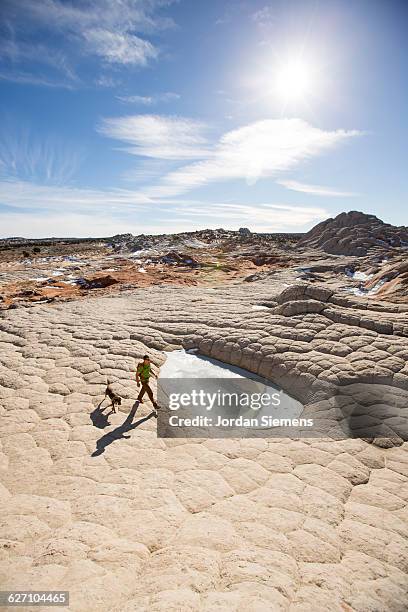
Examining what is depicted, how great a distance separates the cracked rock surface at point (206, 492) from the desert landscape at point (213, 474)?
0.08 ft

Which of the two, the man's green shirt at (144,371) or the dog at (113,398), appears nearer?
the dog at (113,398)

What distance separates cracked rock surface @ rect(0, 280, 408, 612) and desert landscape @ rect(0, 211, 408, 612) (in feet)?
0.08

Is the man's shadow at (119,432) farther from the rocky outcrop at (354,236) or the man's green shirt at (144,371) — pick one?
the rocky outcrop at (354,236)

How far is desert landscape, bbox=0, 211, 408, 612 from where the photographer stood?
11.1 feet

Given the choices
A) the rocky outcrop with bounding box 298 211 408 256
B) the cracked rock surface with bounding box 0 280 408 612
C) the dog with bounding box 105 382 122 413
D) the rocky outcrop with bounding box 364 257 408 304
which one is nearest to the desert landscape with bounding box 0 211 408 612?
the cracked rock surface with bounding box 0 280 408 612

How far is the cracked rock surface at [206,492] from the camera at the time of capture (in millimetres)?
3330

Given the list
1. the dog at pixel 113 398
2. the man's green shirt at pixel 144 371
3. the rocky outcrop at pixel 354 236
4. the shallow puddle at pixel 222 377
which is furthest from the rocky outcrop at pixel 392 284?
the rocky outcrop at pixel 354 236

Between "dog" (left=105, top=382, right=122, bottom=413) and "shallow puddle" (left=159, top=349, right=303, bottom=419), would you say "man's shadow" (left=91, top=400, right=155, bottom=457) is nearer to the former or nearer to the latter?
"dog" (left=105, top=382, right=122, bottom=413)

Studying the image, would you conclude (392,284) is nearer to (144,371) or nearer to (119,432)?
(144,371)

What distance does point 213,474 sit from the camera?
5547 millimetres

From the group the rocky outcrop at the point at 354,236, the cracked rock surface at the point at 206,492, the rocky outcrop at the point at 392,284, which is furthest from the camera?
the rocky outcrop at the point at 354,236

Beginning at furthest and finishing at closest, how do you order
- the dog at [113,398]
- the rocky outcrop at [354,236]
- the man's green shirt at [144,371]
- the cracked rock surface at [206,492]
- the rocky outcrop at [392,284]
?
the rocky outcrop at [354,236] → the rocky outcrop at [392,284] → the man's green shirt at [144,371] → the dog at [113,398] → the cracked rock surface at [206,492]

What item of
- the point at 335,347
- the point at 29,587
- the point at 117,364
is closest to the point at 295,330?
the point at 335,347

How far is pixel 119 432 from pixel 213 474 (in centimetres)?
221
